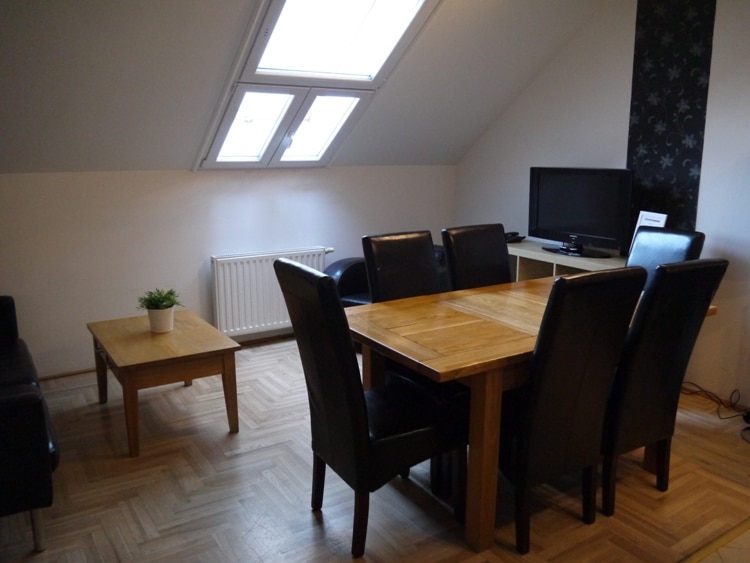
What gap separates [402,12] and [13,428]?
9.81 feet

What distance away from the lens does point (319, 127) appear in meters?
4.55

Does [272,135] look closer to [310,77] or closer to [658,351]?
[310,77]

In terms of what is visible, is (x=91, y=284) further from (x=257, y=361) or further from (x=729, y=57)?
(x=729, y=57)

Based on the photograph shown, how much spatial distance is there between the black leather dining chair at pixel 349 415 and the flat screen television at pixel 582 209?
2138 millimetres

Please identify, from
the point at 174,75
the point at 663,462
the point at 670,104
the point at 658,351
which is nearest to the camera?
the point at 658,351

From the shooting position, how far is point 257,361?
4.25m

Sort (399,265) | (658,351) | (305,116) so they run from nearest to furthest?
(658,351), (399,265), (305,116)

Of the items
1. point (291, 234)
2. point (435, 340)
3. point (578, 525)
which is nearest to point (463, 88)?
point (291, 234)

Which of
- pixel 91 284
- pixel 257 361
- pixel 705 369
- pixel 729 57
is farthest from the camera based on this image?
pixel 257 361

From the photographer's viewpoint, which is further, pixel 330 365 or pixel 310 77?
pixel 310 77

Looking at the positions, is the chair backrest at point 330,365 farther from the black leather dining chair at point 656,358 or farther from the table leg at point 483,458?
the black leather dining chair at point 656,358

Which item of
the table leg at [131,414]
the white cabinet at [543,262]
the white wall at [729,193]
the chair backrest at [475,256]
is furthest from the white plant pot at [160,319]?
the white wall at [729,193]

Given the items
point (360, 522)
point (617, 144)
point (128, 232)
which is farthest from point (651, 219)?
point (128, 232)

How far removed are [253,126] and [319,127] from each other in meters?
0.51
